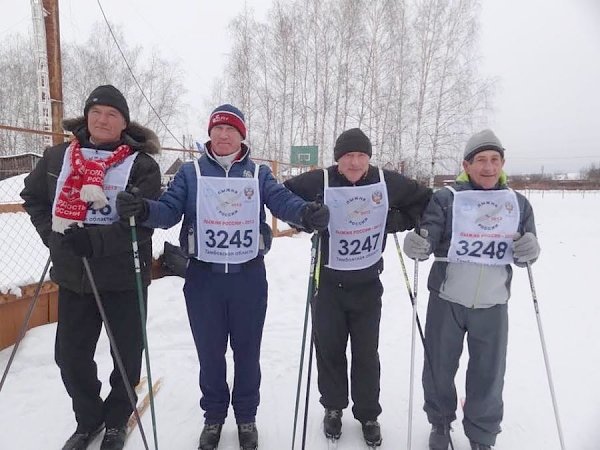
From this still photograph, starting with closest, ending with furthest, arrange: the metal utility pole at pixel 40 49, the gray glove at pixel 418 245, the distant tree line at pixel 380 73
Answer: the gray glove at pixel 418 245
the metal utility pole at pixel 40 49
the distant tree line at pixel 380 73

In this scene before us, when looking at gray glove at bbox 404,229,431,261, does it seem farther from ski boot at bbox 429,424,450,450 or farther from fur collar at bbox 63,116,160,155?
fur collar at bbox 63,116,160,155

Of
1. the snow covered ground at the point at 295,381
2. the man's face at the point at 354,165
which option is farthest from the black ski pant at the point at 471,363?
the man's face at the point at 354,165

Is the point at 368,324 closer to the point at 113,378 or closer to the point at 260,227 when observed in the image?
the point at 260,227

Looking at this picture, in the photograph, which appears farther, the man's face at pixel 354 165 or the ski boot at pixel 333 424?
the ski boot at pixel 333 424

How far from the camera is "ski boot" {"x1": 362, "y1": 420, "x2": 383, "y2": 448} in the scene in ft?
7.83

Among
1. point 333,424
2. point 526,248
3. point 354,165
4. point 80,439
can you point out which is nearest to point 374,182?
point 354,165

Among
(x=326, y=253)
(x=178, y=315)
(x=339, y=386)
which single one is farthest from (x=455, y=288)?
(x=178, y=315)

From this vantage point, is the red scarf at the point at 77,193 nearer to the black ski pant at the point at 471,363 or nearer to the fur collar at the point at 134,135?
the fur collar at the point at 134,135

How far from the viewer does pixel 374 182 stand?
7.84 ft

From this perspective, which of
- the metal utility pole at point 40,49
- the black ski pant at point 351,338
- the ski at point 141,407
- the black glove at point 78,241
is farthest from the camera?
the metal utility pole at point 40,49

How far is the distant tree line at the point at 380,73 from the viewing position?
→ 49.9 feet

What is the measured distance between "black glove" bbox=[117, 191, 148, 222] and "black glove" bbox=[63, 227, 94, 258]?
0.22m

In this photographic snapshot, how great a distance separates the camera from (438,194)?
2334 mm

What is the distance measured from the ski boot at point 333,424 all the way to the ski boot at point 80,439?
147cm
